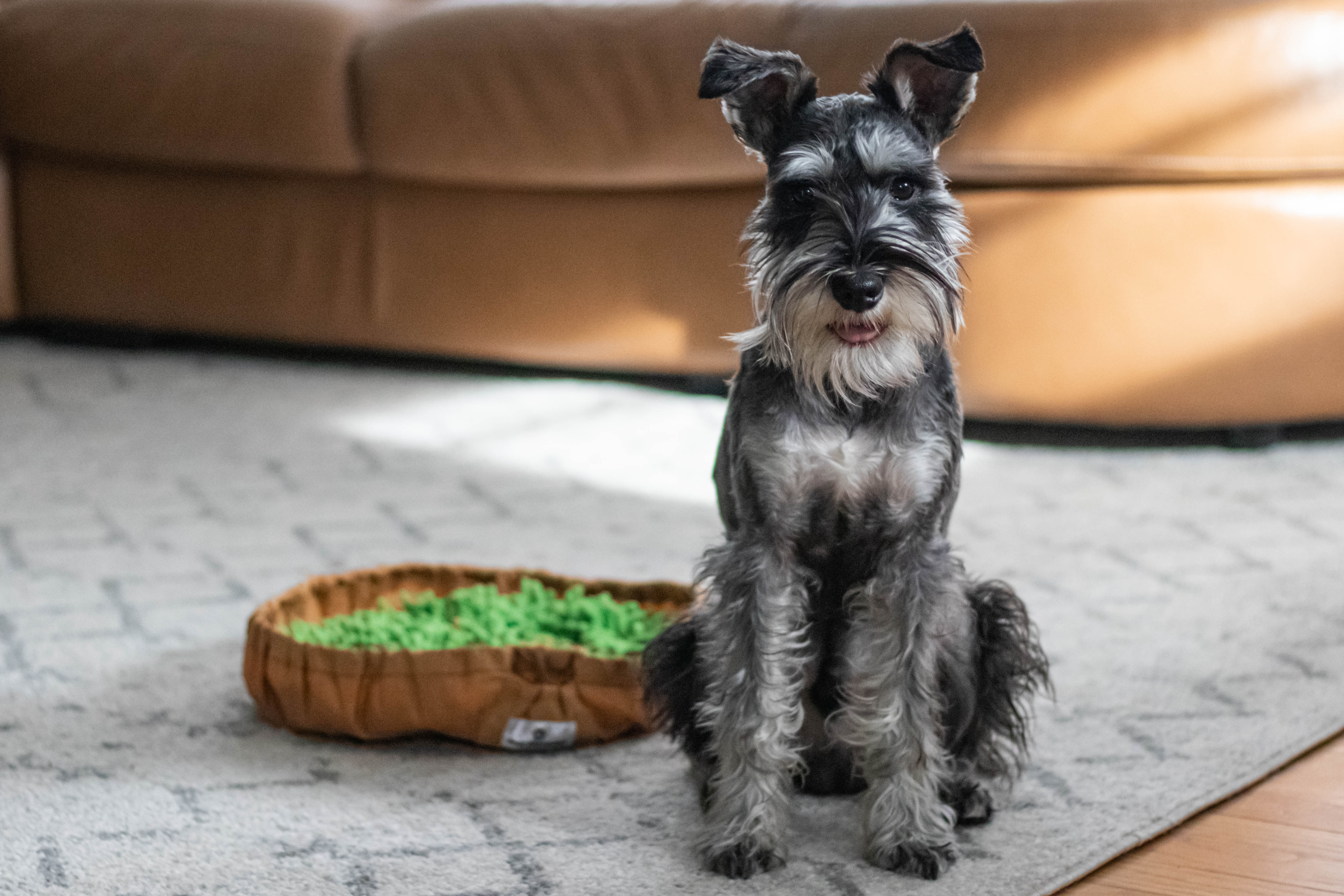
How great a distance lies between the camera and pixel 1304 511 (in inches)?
117

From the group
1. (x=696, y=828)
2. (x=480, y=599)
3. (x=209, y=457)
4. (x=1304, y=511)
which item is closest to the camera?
(x=696, y=828)

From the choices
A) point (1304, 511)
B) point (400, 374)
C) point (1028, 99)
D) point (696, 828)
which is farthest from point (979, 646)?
point (400, 374)

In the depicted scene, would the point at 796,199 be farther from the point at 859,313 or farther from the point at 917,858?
the point at 917,858

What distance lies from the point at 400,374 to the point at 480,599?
190cm

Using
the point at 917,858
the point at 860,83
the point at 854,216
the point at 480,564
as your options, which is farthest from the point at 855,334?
the point at 860,83

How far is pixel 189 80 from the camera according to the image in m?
3.89

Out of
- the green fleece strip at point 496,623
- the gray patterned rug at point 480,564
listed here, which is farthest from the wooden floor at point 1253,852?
the green fleece strip at point 496,623

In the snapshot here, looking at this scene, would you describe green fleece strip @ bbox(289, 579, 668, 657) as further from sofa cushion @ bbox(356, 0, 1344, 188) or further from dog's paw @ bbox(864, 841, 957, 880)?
sofa cushion @ bbox(356, 0, 1344, 188)

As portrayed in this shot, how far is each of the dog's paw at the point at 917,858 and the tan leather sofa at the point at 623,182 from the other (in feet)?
5.98

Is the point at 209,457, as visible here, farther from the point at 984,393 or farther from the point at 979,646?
the point at 979,646

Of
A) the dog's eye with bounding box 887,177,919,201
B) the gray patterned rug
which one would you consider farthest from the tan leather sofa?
the dog's eye with bounding box 887,177,919,201

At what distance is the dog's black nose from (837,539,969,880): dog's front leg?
0.28m

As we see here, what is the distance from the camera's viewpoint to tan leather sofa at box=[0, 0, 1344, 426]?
3.13m

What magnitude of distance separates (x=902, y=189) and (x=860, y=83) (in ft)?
5.12
